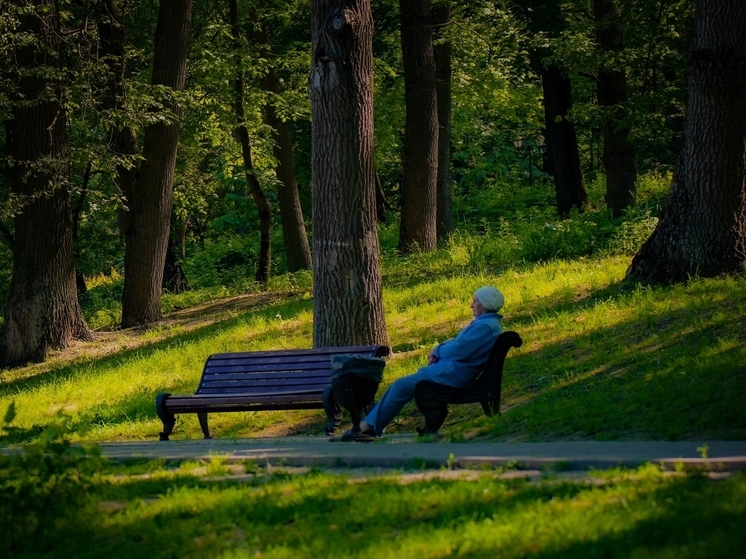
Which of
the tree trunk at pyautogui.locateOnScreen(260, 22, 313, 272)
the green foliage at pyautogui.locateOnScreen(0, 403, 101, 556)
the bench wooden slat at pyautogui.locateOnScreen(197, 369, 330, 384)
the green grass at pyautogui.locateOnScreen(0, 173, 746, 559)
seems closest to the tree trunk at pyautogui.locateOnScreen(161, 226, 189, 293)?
the tree trunk at pyautogui.locateOnScreen(260, 22, 313, 272)

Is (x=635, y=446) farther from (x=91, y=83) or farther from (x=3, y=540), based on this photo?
(x=91, y=83)

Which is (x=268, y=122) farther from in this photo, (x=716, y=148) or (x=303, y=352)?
(x=303, y=352)

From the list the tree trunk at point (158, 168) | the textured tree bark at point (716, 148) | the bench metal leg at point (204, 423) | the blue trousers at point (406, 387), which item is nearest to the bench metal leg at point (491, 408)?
the blue trousers at point (406, 387)

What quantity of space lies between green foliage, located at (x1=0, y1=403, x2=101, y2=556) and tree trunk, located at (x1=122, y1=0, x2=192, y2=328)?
47.0 ft

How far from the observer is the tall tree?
2494 cm

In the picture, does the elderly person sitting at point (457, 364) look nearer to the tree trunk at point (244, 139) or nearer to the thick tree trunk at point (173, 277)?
the tree trunk at point (244, 139)

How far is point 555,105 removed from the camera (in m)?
25.7

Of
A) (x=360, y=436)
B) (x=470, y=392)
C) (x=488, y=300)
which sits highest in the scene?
(x=488, y=300)

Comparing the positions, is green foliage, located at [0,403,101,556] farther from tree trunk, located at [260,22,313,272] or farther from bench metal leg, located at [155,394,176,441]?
tree trunk, located at [260,22,313,272]

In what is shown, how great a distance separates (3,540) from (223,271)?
104ft

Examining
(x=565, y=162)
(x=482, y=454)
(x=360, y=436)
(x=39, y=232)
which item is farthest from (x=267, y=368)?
(x=565, y=162)

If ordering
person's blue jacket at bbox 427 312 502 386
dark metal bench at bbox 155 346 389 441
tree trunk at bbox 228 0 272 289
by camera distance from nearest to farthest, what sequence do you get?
1. person's blue jacket at bbox 427 312 502 386
2. dark metal bench at bbox 155 346 389 441
3. tree trunk at bbox 228 0 272 289

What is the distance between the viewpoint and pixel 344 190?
12469 millimetres

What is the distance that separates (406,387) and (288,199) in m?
17.8
